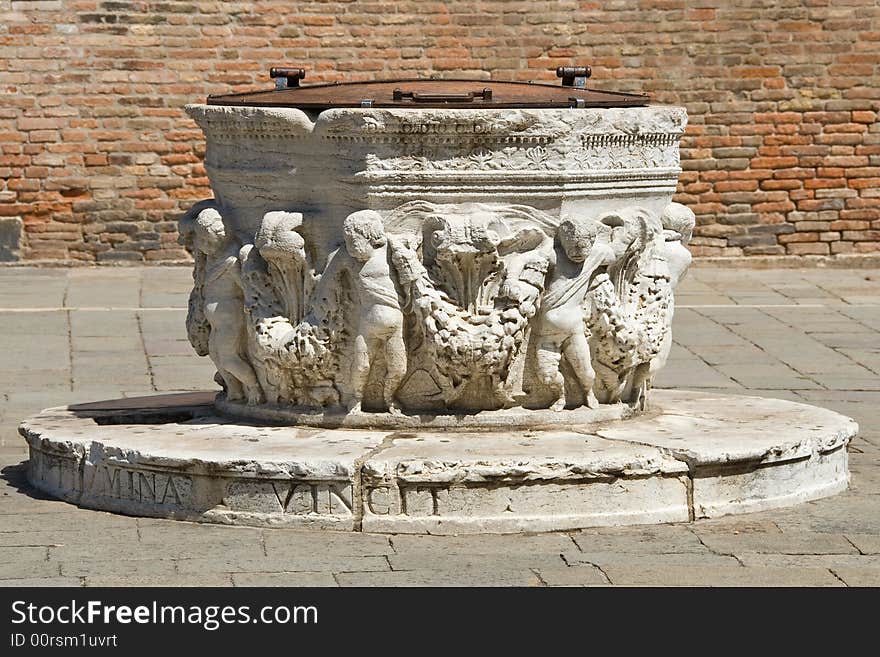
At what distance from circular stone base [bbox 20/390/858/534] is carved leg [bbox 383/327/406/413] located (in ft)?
0.48

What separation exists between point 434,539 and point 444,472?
0.62ft

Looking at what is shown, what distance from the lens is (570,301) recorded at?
535 centimetres

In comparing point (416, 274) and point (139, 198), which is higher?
point (416, 274)

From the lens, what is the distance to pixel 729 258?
42.1 ft

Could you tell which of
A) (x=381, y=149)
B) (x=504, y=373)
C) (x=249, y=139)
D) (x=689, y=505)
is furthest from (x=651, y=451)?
(x=249, y=139)

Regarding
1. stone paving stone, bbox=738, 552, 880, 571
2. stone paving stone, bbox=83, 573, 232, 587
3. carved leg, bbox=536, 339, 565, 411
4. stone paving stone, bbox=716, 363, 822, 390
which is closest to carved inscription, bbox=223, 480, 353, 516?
stone paving stone, bbox=83, 573, 232, 587

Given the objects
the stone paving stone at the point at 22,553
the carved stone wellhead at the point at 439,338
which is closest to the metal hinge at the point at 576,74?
the carved stone wellhead at the point at 439,338

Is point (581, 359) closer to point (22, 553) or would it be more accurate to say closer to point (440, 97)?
point (440, 97)

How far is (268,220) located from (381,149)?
0.45 metres

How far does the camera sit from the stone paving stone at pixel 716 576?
439cm

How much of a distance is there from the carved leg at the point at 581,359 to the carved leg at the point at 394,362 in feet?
1.72

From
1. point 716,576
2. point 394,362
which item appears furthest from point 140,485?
point 716,576

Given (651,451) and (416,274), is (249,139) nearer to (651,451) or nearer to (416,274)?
(416,274)

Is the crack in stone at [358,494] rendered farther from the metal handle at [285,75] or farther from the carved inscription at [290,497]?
the metal handle at [285,75]
